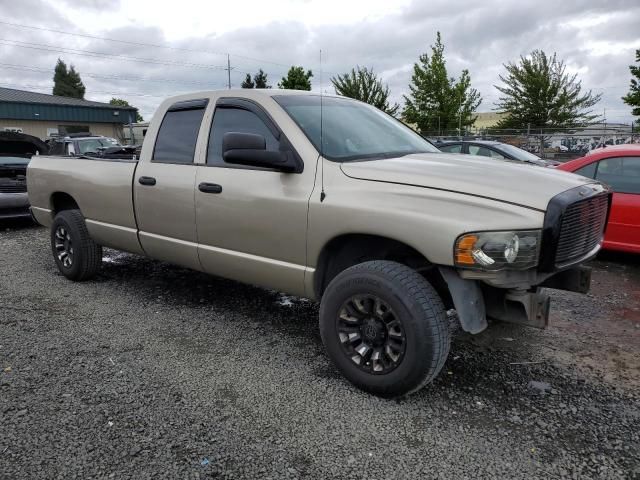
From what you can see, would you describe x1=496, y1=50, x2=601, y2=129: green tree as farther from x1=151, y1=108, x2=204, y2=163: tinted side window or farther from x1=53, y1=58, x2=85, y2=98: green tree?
x1=53, y1=58, x2=85, y2=98: green tree

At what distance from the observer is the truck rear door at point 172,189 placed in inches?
167

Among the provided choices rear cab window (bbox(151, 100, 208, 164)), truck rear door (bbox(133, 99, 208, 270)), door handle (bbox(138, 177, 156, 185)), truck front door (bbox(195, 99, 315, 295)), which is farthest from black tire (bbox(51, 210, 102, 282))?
truck front door (bbox(195, 99, 315, 295))

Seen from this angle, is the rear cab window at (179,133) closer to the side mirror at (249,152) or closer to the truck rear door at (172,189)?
the truck rear door at (172,189)

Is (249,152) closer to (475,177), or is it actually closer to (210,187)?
(210,187)

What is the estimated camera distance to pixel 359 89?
33.3 meters

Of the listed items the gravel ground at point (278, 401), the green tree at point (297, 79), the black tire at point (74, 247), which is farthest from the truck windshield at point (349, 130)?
the green tree at point (297, 79)

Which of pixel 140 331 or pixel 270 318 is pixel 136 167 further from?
pixel 270 318

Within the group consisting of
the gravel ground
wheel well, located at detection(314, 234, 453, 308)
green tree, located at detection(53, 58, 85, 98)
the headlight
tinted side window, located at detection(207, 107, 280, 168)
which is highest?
green tree, located at detection(53, 58, 85, 98)

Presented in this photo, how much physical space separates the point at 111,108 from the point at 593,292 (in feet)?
141

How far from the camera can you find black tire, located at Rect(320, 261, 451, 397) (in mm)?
2928

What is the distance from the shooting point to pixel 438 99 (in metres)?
30.2

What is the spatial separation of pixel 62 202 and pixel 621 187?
20.3 ft

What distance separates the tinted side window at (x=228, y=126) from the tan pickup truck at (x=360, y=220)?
0.01 meters

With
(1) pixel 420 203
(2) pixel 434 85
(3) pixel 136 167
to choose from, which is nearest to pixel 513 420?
(1) pixel 420 203
